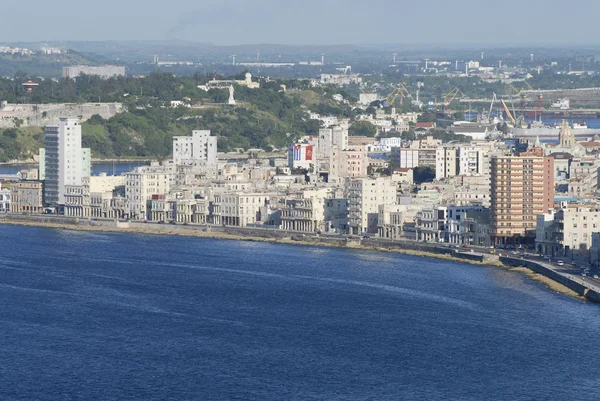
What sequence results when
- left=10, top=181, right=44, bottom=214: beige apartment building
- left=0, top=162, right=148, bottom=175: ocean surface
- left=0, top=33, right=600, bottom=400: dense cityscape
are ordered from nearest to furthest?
left=0, top=33, right=600, bottom=400: dense cityscape
left=10, top=181, right=44, bottom=214: beige apartment building
left=0, top=162, right=148, bottom=175: ocean surface

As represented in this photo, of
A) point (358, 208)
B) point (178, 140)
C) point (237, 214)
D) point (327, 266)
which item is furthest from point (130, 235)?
point (178, 140)

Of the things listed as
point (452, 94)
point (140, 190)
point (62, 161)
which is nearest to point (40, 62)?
point (452, 94)

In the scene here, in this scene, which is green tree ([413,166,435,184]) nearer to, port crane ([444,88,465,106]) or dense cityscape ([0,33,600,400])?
dense cityscape ([0,33,600,400])

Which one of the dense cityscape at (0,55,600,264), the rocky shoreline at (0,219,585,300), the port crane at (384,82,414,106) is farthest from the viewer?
the port crane at (384,82,414,106)

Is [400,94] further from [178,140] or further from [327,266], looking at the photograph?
[327,266]

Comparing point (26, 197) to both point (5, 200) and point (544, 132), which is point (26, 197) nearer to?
point (5, 200)

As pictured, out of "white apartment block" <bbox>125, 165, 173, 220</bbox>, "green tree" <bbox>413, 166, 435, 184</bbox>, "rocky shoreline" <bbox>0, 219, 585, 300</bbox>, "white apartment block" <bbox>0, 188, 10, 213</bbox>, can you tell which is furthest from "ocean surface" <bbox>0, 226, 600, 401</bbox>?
"green tree" <bbox>413, 166, 435, 184</bbox>
